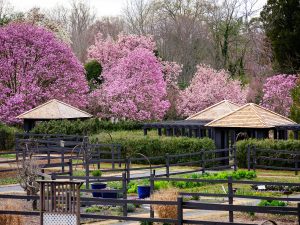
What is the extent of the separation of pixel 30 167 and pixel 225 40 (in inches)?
2117

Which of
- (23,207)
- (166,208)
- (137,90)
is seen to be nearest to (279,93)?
(137,90)

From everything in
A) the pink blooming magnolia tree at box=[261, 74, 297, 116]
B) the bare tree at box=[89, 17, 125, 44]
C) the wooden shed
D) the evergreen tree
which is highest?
the bare tree at box=[89, 17, 125, 44]

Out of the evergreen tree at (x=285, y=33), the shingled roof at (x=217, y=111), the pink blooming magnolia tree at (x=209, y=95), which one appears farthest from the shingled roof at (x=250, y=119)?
the pink blooming magnolia tree at (x=209, y=95)

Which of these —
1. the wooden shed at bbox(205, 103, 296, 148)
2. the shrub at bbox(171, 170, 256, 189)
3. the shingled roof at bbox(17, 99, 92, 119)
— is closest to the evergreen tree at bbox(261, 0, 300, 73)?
the shingled roof at bbox(17, 99, 92, 119)

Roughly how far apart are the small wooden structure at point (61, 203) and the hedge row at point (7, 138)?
33.2 m

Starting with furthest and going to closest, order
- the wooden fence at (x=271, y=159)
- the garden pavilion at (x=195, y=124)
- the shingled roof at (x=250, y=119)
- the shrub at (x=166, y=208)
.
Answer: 1. the garden pavilion at (x=195, y=124)
2. the shingled roof at (x=250, y=119)
3. the wooden fence at (x=271, y=159)
4. the shrub at (x=166, y=208)

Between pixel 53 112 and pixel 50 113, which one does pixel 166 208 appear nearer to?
pixel 50 113

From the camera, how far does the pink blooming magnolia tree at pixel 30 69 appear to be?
172 ft

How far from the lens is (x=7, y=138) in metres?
48.8

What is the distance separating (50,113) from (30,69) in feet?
17.3

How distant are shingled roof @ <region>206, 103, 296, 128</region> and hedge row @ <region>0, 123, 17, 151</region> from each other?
46.0 feet

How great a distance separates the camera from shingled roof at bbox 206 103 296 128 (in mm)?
39625

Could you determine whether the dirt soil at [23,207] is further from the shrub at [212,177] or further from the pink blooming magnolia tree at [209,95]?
the pink blooming magnolia tree at [209,95]

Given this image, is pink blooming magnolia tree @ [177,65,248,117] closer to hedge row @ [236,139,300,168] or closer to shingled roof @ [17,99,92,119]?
shingled roof @ [17,99,92,119]
